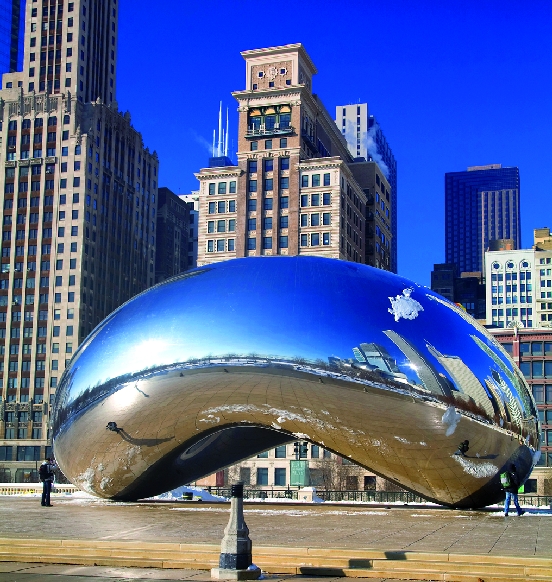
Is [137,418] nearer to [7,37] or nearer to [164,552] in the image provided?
[164,552]

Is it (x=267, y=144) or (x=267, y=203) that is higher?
(x=267, y=144)

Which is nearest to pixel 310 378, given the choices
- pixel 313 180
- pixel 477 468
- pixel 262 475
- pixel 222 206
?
pixel 477 468

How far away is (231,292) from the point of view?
1845cm

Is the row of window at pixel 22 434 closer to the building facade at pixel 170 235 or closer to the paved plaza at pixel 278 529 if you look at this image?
the building facade at pixel 170 235

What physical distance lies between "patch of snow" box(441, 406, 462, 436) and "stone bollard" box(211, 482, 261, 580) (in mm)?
6903

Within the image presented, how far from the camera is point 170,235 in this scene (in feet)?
508

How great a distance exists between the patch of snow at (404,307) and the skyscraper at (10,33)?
136 metres

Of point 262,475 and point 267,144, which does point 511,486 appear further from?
point 267,144

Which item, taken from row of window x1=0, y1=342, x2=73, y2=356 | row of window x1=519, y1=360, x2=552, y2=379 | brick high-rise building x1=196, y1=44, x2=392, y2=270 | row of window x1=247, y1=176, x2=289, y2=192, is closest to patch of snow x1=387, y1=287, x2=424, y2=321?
row of window x1=519, y1=360, x2=552, y2=379

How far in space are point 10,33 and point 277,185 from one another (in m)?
65.0

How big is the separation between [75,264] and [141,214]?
2137 cm

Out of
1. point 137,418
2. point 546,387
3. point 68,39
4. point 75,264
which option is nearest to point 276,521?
point 137,418

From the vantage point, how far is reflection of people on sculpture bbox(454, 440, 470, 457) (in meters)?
17.9

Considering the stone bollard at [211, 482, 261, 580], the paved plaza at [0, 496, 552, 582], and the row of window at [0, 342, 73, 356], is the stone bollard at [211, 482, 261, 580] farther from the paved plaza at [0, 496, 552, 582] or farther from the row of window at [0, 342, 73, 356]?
the row of window at [0, 342, 73, 356]
